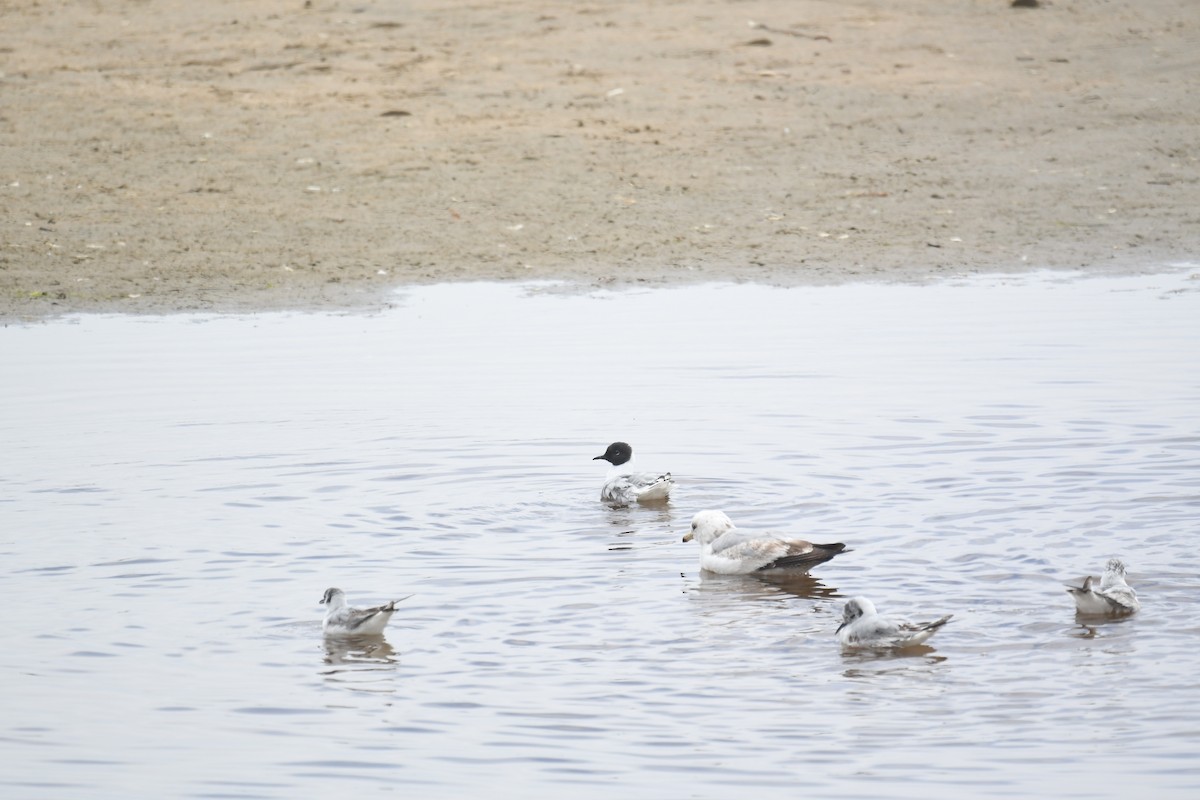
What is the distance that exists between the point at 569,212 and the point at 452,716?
11597 mm

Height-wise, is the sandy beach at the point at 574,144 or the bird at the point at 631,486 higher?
the sandy beach at the point at 574,144

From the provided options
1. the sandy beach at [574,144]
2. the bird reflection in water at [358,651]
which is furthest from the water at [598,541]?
the sandy beach at [574,144]

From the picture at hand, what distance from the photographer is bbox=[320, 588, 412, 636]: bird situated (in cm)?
761

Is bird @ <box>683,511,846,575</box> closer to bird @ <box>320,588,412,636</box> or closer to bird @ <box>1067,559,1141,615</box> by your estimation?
bird @ <box>1067,559,1141,615</box>

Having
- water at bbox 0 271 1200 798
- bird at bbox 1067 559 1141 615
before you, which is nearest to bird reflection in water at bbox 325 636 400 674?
water at bbox 0 271 1200 798

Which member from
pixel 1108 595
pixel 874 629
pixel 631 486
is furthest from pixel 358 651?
pixel 1108 595

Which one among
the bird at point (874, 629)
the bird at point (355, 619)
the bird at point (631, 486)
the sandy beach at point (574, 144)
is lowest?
the bird at point (874, 629)

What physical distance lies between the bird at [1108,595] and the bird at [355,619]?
2.96 m

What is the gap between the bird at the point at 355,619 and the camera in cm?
761

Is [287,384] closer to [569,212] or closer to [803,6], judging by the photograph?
[569,212]

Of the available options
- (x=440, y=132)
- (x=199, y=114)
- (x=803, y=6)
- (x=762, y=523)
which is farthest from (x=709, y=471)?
(x=803, y=6)

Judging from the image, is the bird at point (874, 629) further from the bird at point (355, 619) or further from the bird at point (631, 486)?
the bird at point (631, 486)

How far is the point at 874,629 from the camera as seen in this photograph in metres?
7.43

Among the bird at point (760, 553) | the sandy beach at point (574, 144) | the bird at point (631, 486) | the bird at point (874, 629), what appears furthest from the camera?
the sandy beach at point (574, 144)
